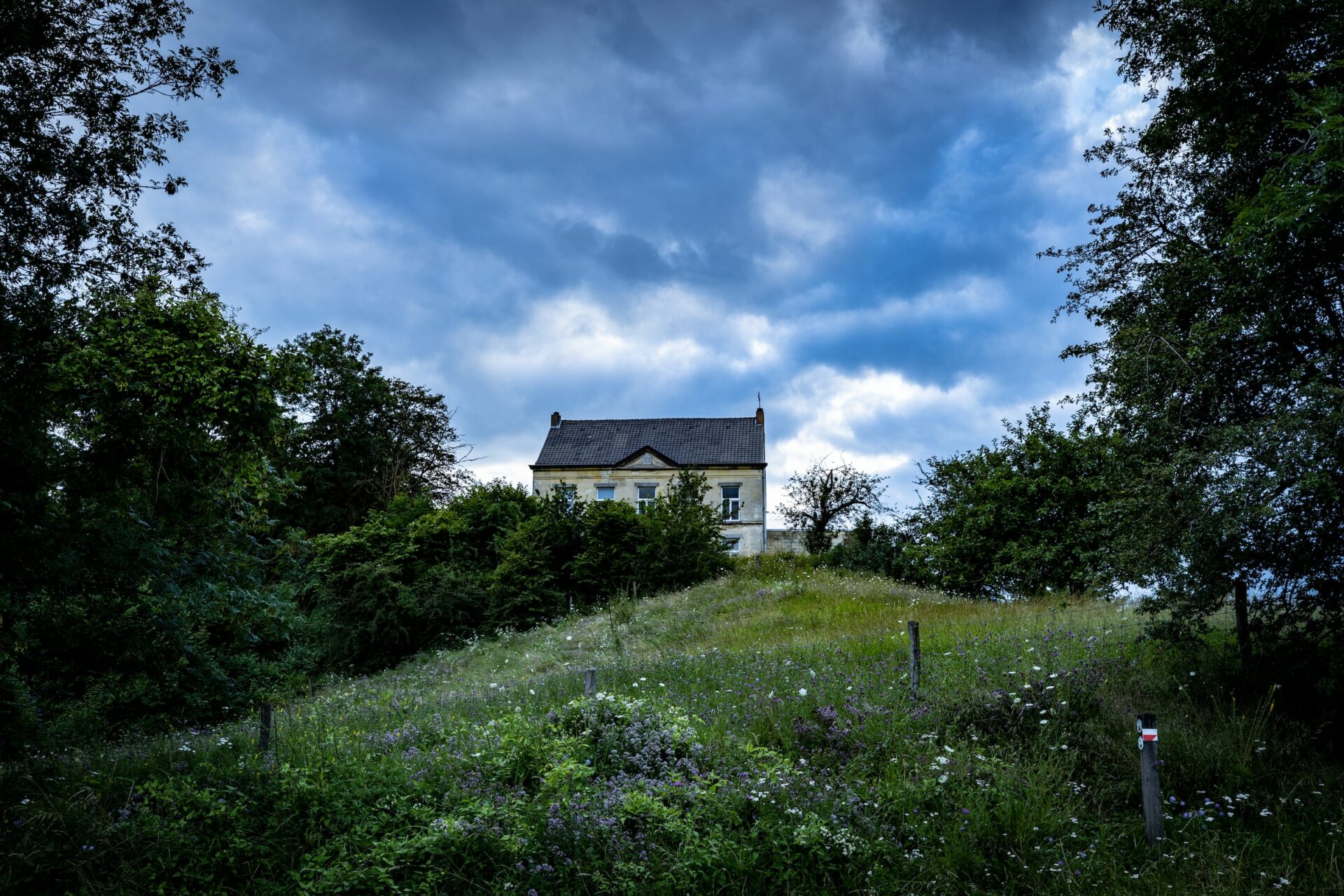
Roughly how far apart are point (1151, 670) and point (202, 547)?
11.8 meters

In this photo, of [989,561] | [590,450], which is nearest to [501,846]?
[989,561]

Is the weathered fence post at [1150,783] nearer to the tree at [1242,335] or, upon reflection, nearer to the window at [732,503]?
the tree at [1242,335]

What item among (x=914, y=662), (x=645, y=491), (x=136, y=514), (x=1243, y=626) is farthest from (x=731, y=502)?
(x=136, y=514)

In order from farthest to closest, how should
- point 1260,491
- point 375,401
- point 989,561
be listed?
1. point 375,401
2. point 989,561
3. point 1260,491

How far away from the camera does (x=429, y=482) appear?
109ft

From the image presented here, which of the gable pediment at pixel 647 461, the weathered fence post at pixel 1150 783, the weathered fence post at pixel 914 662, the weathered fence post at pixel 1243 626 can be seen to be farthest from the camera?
the gable pediment at pixel 647 461

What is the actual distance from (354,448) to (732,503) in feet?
57.9

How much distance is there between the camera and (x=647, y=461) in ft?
130

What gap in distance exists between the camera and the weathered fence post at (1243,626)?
794 centimetres

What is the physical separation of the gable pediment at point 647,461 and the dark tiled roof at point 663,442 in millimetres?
214

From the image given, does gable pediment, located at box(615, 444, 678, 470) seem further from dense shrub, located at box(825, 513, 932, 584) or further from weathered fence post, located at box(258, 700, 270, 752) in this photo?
weathered fence post, located at box(258, 700, 270, 752)

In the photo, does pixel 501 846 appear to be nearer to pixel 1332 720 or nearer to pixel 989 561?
pixel 1332 720

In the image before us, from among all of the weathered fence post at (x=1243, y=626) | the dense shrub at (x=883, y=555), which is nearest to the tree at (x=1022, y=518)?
the dense shrub at (x=883, y=555)

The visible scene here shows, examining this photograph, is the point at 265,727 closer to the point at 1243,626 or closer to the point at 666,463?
the point at 1243,626
